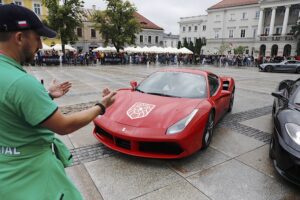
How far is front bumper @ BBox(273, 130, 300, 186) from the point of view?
269 centimetres

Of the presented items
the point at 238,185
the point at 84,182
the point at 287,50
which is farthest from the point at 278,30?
the point at 84,182

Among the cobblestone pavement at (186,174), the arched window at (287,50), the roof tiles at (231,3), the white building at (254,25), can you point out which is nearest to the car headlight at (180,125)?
the cobblestone pavement at (186,174)

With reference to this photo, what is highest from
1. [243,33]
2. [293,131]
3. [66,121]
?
[243,33]

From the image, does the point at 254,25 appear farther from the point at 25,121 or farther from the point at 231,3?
the point at 25,121

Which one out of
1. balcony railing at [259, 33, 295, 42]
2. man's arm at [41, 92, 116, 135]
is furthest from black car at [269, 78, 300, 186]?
balcony railing at [259, 33, 295, 42]

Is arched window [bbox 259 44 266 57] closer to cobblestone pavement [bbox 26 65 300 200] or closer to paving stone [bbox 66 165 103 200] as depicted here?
cobblestone pavement [bbox 26 65 300 200]

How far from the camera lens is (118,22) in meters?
32.2

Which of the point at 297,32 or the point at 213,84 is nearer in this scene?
the point at 213,84

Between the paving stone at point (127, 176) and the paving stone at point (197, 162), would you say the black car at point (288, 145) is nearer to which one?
the paving stone at point (197, 162)

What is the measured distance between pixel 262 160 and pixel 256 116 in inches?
105

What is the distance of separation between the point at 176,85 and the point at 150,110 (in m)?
1.11

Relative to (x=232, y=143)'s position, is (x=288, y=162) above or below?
above

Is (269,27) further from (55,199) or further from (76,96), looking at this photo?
(55,199)

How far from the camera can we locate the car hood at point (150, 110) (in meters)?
3.41
